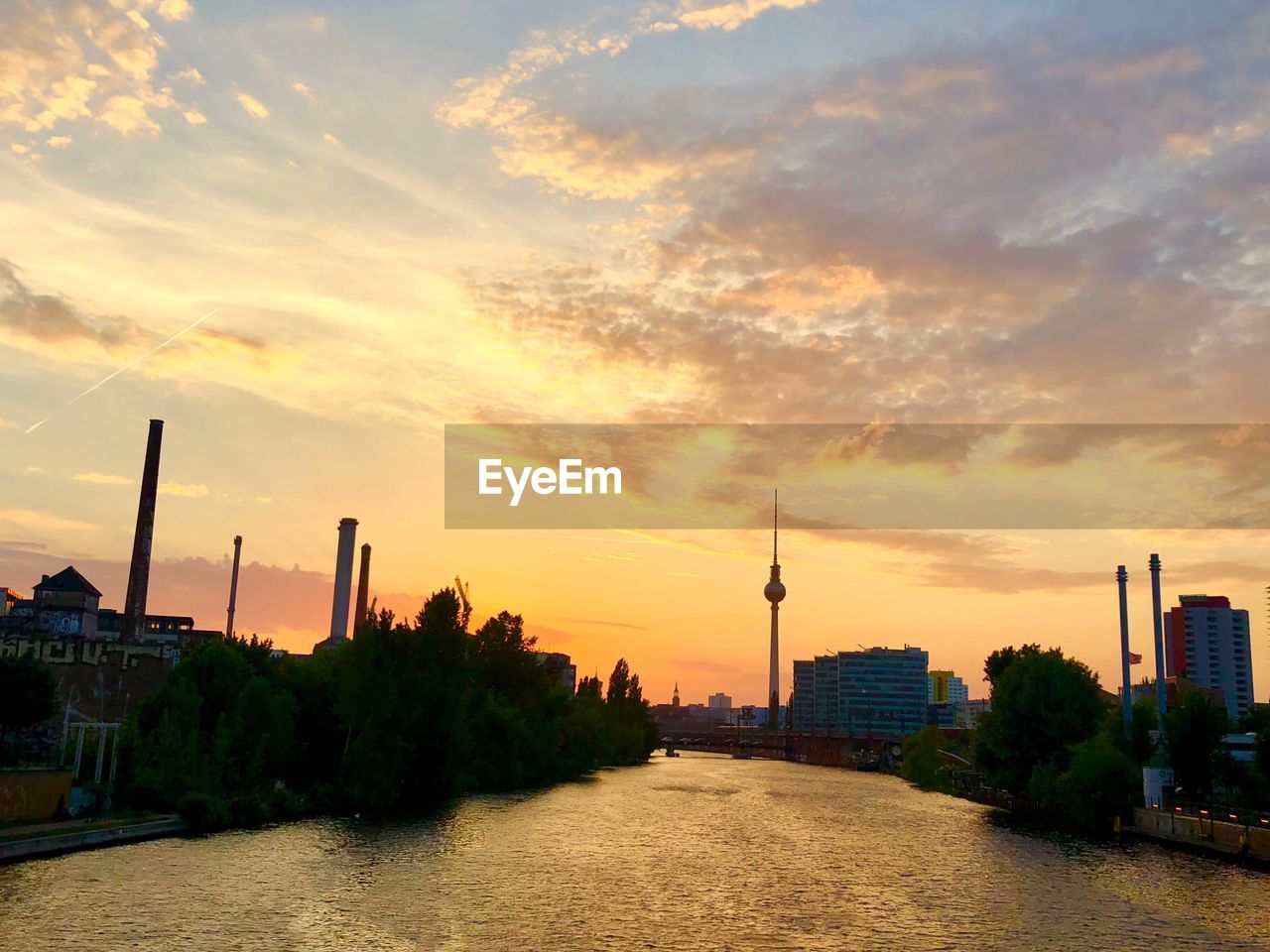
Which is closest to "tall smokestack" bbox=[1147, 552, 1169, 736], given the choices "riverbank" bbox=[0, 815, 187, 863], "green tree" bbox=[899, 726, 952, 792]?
"green tree" bbox=[899, 726, 952, 792]

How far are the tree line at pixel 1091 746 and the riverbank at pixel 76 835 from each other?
70.4 meters

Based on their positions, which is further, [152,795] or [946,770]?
[946,770]

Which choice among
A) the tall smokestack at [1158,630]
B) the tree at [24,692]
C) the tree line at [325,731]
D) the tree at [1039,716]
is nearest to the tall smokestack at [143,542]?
the tree line at [325,731]

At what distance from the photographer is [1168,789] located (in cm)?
8406

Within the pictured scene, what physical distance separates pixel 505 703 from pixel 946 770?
7176 cm

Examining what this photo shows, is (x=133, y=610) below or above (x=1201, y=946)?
above

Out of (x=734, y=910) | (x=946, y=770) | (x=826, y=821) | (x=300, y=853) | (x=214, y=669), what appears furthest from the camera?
(x=946, y=770)

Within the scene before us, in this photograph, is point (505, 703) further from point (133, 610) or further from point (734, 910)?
point (734, 910)

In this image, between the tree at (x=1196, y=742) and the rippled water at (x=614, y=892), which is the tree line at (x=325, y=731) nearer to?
the rippled water at (x=614, y=892)

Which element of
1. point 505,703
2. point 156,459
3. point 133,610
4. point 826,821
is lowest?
point 826,821

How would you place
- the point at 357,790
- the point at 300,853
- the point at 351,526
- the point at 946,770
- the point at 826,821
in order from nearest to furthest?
the point at 300,853
the point at 357,790
the point at 826,821
the point at 946,770
the point at 351,526

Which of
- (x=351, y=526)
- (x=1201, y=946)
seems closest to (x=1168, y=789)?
(x=1201, y=946)

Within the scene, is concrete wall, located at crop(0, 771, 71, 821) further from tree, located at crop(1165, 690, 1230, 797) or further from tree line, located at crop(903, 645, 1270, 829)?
tree, located at crop(1165, 690, 1230, 797)

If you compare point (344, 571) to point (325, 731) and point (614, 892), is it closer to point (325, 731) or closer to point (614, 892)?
point (325, 731)
